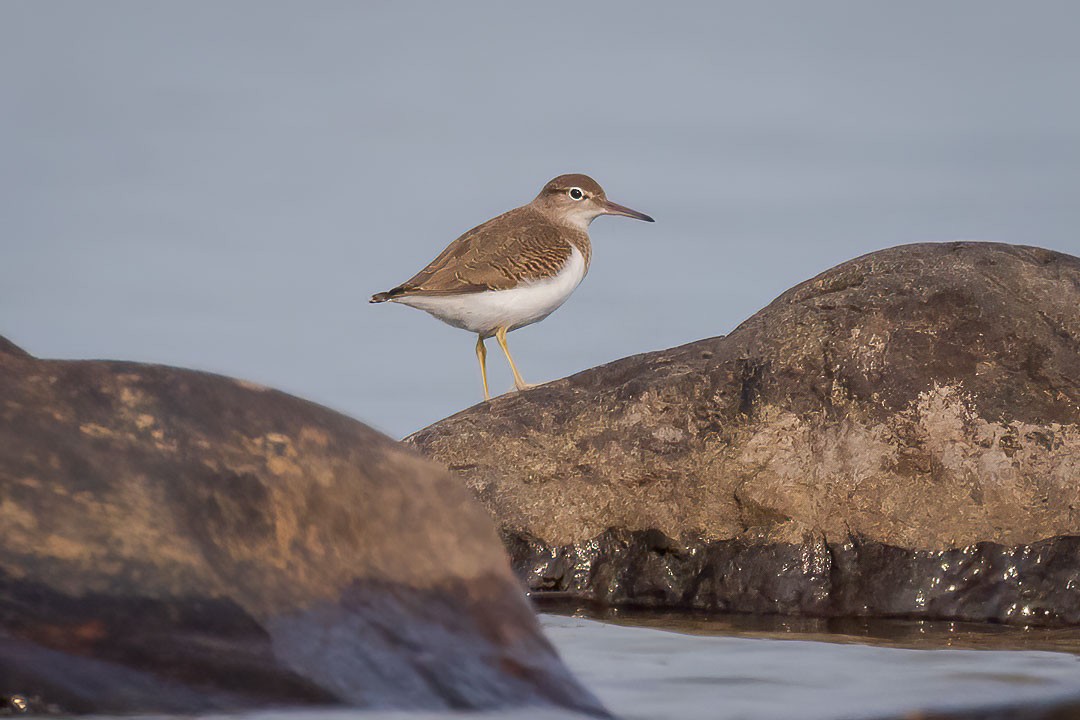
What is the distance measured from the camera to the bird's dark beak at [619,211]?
1263cm

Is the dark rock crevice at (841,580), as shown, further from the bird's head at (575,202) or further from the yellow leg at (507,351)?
the bird's head at (575,202)

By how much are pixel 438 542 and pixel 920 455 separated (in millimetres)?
3787

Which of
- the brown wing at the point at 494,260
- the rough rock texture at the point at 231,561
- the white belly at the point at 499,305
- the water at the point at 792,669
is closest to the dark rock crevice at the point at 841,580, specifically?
the water at the point at 792,669

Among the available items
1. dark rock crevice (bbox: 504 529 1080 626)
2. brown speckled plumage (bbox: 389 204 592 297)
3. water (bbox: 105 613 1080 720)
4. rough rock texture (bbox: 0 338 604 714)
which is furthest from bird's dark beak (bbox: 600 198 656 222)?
rough rock texture (bbox: 0 338 604 714)

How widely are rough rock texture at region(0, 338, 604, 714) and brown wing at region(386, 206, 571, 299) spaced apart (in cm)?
651

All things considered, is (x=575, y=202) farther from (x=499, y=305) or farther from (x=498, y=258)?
(x=499, y=305)

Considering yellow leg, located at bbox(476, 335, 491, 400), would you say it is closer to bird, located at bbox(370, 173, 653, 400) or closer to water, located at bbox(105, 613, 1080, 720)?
bird, located at bbox(370, 173, 653, 400)

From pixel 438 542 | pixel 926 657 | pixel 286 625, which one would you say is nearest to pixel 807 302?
pixel 926 657

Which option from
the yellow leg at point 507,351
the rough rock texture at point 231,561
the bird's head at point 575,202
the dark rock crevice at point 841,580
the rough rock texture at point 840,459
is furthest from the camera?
the bird's head at point 575,202

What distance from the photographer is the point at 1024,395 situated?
6762 millimetres

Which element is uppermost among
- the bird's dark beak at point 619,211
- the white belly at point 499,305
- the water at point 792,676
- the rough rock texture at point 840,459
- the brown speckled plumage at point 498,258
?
the bird's dark beak at point 619,211

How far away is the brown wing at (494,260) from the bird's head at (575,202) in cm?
71

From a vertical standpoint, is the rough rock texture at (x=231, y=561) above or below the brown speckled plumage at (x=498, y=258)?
below

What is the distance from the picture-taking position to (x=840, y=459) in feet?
21.9
